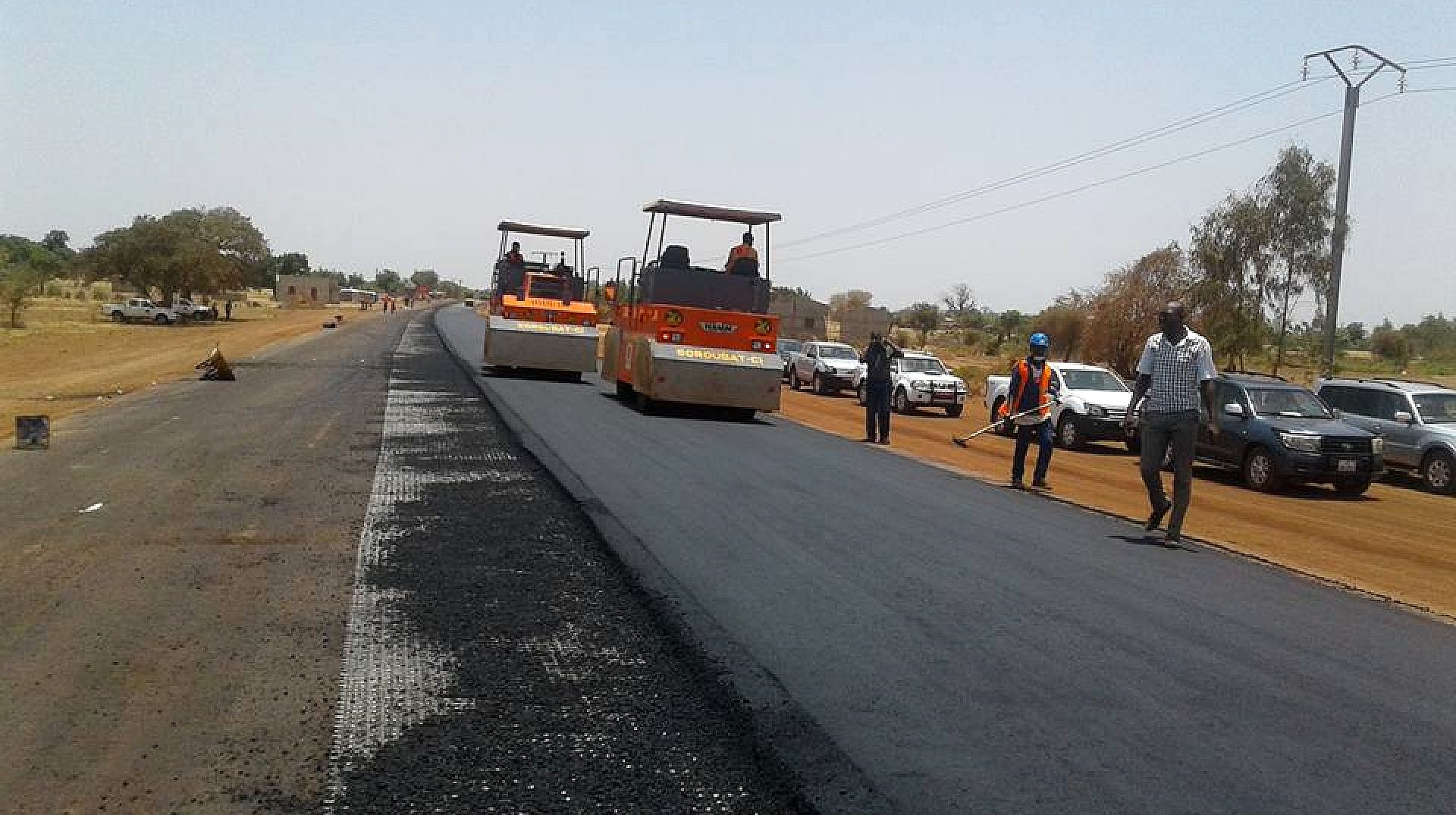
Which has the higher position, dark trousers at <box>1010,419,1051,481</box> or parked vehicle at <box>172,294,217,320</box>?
parked vehicle at <box>172,294,217,320</box>

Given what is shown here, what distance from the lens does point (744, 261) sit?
2069cm

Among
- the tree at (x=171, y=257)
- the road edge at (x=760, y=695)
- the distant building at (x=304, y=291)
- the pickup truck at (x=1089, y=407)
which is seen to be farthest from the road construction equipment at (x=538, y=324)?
the distant building at (x=304, y=291)

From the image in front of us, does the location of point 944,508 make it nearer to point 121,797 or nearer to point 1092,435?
point 121,797

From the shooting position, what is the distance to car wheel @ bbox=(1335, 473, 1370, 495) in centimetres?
1697

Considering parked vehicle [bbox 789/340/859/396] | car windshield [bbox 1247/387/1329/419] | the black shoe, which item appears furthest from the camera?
parked vehicle [bbox 789/340/859/396]

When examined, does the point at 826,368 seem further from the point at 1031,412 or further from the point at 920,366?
the point at 1031,412

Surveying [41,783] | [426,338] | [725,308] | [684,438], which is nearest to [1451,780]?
[41,783]

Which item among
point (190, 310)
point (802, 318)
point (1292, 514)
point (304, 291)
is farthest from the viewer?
point (304, 291)

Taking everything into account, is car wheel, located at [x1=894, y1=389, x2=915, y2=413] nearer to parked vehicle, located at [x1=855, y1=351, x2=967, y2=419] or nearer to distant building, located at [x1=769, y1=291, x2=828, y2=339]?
parked vehicle, located at [x1=855, y1=351, x2=967, y2=419]

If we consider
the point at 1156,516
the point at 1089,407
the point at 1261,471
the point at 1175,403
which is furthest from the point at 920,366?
the point at 1175,403

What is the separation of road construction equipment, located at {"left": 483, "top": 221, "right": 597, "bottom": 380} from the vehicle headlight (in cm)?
Result: 1460

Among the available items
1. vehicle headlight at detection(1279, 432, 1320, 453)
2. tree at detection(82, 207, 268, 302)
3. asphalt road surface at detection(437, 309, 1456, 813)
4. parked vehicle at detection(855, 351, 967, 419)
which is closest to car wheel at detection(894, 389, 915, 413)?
parked vehicle at detection(855, 351, 967, 419)

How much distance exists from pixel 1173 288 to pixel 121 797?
41077 mm

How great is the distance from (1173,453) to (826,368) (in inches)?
1007
